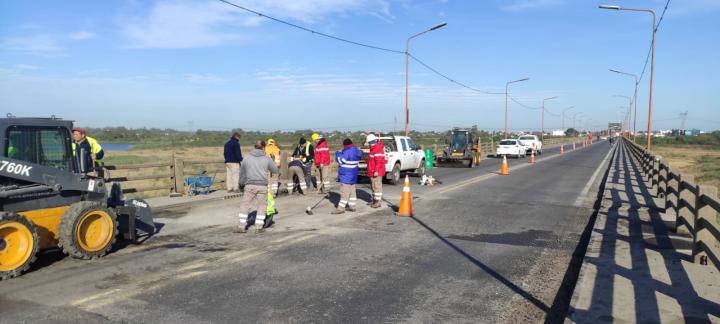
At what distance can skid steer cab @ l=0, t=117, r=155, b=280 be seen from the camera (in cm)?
636

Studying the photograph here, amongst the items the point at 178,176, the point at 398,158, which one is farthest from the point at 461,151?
the point at 178,176

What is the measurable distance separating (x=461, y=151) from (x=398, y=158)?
11.6 meters

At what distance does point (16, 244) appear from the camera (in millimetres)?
6355

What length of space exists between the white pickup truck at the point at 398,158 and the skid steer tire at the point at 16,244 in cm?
1241

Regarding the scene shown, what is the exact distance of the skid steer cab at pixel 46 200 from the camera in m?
6.36

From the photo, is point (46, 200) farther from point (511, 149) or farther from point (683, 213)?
point (511, 149)

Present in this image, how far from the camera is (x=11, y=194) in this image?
646cm

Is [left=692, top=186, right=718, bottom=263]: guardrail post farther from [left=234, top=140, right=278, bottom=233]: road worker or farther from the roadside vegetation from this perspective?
[left=234, top=140, right=278, bottom=233]: road worker

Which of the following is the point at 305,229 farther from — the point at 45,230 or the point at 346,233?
the point at 45,230

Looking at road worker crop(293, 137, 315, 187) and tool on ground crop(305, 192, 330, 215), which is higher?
road worker crop(293, 137, 315, 187)

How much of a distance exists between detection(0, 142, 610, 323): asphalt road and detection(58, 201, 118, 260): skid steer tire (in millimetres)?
194

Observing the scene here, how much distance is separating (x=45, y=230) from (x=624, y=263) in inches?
313

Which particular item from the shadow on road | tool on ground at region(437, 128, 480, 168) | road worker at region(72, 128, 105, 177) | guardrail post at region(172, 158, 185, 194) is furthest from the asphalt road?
tool on ground at region(437, 128, 480, 168)

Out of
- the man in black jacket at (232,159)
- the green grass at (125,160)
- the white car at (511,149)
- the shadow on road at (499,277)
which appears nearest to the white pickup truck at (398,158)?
the man in black jacket at (232,159)
